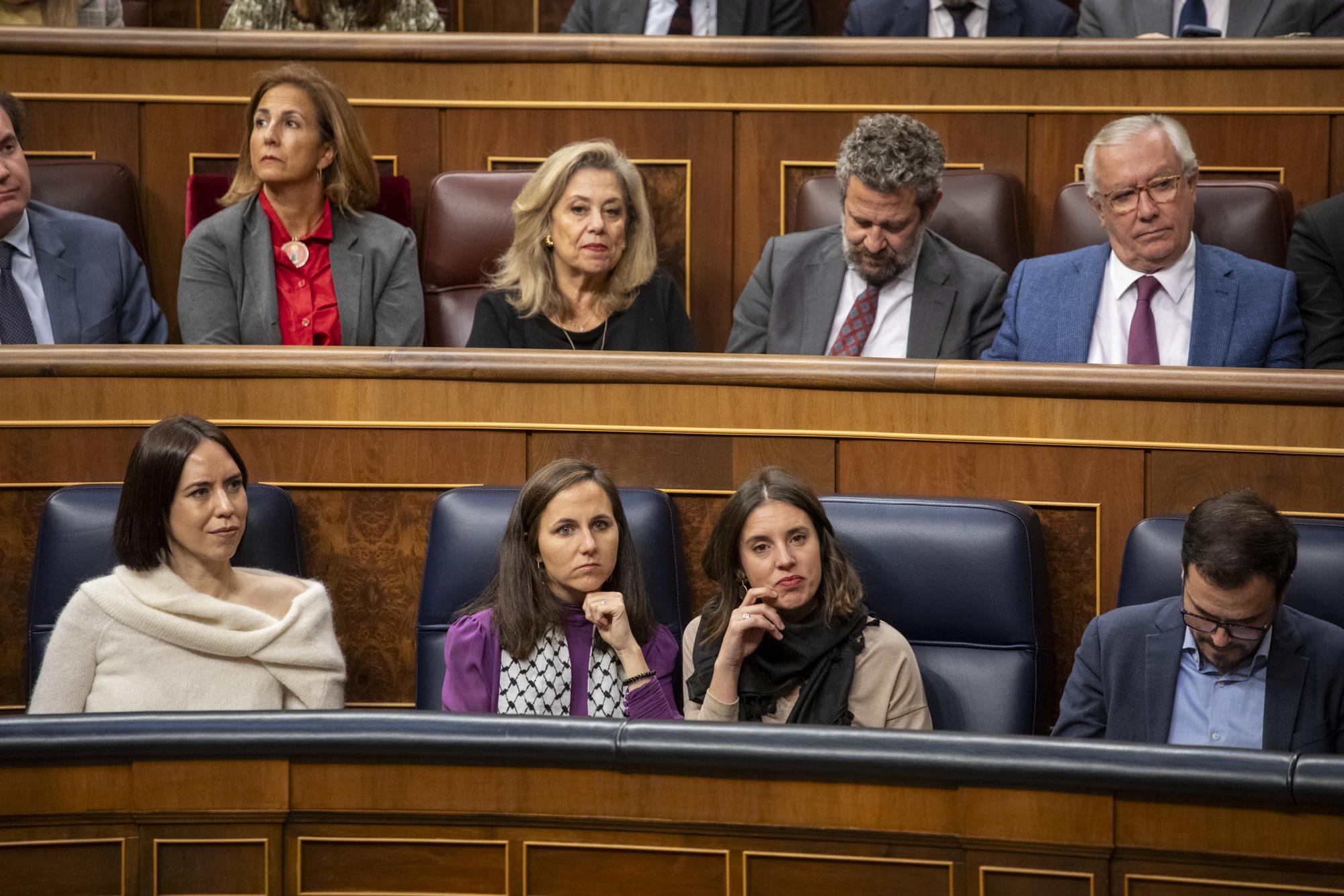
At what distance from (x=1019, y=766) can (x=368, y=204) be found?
1.22 m

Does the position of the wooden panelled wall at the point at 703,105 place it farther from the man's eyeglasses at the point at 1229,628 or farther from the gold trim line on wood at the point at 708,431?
the man's eyeglasses at the point at 1229,628

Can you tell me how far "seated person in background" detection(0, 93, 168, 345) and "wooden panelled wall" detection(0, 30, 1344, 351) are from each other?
8.4 inches

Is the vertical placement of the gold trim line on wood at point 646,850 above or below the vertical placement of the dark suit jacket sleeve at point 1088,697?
below

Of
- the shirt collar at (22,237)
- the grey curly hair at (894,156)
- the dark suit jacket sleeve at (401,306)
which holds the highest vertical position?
the grey curly hair at (894,156)

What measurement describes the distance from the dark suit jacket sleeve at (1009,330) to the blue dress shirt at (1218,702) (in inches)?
18.8

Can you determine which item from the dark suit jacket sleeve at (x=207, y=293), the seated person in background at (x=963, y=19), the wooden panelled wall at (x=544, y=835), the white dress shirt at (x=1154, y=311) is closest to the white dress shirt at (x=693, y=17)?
the seated person in background at (x=963, y=19)

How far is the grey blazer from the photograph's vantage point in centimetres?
183

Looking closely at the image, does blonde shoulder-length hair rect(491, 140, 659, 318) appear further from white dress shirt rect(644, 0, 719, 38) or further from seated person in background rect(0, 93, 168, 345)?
white dress shirt rect(644, 0, 719, 38)

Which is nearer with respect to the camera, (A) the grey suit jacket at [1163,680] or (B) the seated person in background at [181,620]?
(A) the grey suit jacket at [1163,680]

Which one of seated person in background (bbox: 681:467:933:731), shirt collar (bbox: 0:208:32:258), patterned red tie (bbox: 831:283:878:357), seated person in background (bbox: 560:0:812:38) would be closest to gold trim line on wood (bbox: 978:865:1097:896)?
seated person in background (bbox: 681:467:933:731)

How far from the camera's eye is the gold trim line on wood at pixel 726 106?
190 cm

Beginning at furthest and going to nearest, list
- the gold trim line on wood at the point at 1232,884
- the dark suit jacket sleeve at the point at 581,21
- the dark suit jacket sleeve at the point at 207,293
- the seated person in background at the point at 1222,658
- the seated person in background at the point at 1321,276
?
the dark suit jacket sleeve at the point at 581,21 → the dark suit jacket sleeve at the point at 207,293 → the seated person in background at the point at 1321,276 → the seated person in background at the point at 1222,658 → the gold trim line on wood at the point at 1232,884

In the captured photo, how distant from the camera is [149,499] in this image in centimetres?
138

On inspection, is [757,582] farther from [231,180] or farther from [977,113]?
[231,180]
